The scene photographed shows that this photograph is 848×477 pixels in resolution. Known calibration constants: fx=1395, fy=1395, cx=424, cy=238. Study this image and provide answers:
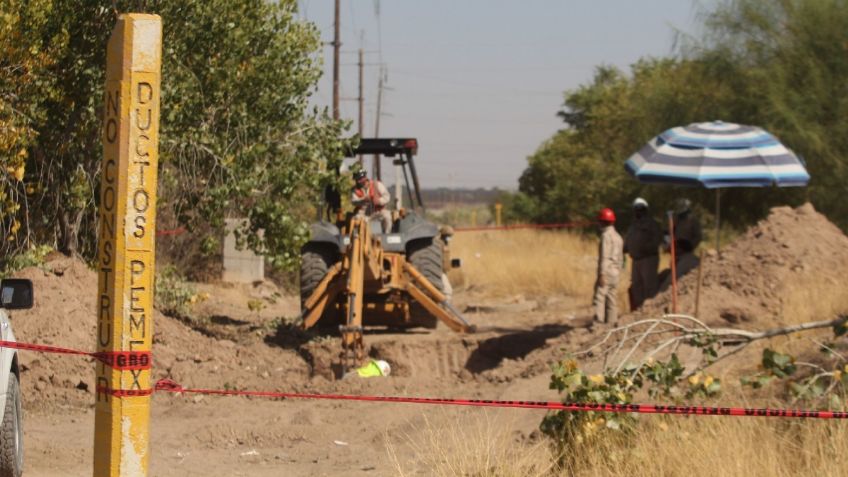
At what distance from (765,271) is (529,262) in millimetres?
12930

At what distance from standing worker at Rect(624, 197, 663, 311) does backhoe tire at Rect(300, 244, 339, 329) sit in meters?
3.63

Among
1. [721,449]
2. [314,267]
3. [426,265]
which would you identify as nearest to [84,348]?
[314,267]

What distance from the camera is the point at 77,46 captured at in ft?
42.9

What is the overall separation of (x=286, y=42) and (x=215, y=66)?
4.12 ft

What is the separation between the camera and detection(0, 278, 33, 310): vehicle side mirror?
743 cm

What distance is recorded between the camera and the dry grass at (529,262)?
25.6 meters

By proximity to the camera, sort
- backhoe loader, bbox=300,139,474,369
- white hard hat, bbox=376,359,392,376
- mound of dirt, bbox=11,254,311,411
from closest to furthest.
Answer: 1. mound of dirt, bbox=11,254,311,411
2. white hard hat, bbox=376,359,392,376
3. backhoe loader, bbox=300,139,474,369

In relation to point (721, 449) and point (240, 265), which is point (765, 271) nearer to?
point (721, 449)

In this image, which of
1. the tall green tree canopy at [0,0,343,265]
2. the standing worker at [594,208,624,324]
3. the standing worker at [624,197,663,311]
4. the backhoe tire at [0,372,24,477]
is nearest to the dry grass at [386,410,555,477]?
the backhoe tire at [0,372,24,477]

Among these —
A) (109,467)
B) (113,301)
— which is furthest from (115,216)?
(109,467)

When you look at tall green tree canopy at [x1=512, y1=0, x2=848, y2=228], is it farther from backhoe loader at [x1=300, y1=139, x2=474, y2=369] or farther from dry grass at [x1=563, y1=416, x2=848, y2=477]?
dry grass at [x1=563, y1=416, x2=848, y2=477]

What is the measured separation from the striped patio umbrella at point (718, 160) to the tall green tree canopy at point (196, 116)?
3631 mm

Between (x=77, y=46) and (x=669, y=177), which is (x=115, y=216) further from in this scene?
(x=669, y=177)

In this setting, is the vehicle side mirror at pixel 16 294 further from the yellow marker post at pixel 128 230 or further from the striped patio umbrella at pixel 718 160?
the striped patio umbrella at pixel 718 160
